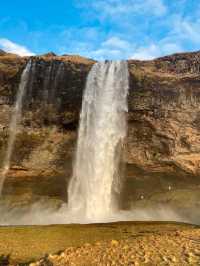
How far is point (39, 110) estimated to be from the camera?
34875mm

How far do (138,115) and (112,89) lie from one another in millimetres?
3621

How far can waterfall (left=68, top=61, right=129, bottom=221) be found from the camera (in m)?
32.8

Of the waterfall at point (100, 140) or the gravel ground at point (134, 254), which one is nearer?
the gravel ground at point (134, 254)

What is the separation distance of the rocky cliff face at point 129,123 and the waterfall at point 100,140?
2.51ft

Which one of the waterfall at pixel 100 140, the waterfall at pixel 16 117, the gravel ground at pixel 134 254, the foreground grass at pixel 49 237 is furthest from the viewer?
the waterfall at pixel 16 117

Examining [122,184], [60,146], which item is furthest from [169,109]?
[60,146]

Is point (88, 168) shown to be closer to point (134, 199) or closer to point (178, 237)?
point (134, 199)

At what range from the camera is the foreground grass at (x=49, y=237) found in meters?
15.2

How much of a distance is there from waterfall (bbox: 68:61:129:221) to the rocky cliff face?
0.76m

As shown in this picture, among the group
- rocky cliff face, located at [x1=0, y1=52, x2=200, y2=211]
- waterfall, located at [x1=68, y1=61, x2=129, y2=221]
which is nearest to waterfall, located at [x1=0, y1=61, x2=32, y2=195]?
rocky cliff face, located at [x1=0, y1=52, x2=200, y2=211]

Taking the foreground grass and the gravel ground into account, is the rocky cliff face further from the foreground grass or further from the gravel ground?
the gravel ground

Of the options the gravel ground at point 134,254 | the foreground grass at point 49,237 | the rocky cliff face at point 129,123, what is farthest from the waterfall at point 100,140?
the gravel ground at point 134,254

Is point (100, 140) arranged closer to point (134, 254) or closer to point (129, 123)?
point (129, 123)

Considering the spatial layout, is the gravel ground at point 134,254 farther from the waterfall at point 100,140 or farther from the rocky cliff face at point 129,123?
the rocky cliff face at point 129,123
